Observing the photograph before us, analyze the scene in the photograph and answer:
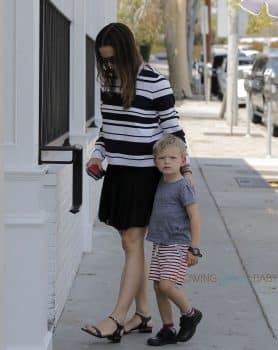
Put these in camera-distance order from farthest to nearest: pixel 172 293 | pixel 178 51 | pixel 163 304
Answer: pixel 178 51 → pixel 163 304 → pixel 172 293

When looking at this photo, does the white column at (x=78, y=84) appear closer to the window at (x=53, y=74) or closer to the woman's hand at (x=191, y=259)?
the window at (x=53, y=74)

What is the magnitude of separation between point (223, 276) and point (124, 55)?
9.63 feet

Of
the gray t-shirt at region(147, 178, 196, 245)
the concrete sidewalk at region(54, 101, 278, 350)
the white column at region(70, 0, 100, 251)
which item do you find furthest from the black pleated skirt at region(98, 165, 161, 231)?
the white column at region(70, 0, 100, 251)

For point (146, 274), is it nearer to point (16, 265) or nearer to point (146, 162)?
point (146, 162)

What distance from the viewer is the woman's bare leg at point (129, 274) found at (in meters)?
6.17

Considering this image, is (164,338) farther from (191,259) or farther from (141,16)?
(141,16)

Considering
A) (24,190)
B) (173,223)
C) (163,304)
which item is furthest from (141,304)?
(24,190)

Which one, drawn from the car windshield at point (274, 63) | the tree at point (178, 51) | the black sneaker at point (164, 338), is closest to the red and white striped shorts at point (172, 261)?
the black sneaker at point (164, 338)

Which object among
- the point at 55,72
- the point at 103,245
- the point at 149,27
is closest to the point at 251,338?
the point at 55,72

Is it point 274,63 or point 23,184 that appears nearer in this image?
point 23,184

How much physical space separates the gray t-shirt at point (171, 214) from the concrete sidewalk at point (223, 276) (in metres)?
0.70

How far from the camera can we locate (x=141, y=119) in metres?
6.00

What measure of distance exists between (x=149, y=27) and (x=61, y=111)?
32.3 metres

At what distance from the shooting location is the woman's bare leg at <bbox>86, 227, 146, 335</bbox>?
617cm
